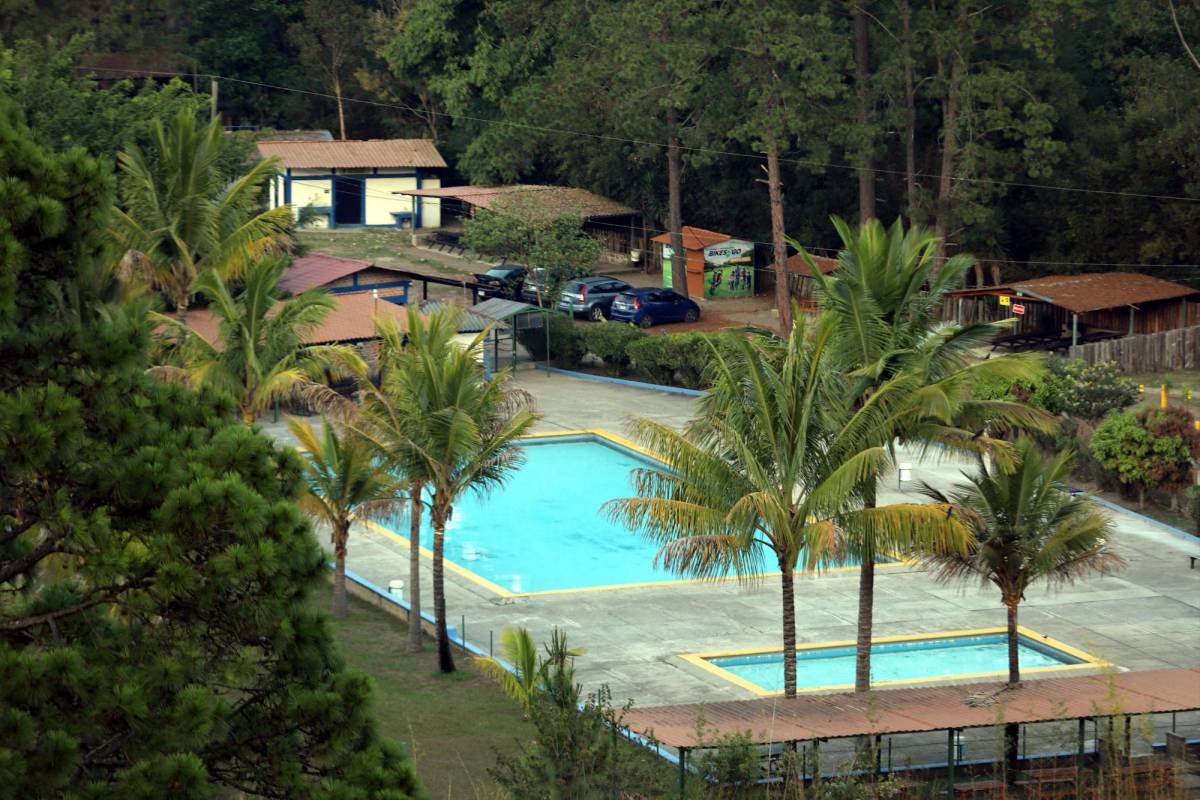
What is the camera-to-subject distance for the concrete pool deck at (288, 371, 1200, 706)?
25.5 metres

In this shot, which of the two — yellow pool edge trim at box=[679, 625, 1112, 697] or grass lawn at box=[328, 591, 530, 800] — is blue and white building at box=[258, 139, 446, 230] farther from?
yellow pool edge trim at box=[679, 625, 1112, 697]

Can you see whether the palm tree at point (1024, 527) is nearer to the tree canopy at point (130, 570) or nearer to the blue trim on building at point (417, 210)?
the tree canopy at point (130, 570)

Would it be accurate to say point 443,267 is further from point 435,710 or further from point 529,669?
point 529,669

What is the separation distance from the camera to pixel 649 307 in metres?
51.7

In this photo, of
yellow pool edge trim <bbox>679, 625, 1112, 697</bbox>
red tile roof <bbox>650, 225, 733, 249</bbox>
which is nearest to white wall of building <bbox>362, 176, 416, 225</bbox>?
red tile roof <bbox>650, 225, 733, 249</bbox>

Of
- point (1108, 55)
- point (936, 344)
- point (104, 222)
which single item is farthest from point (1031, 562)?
point (1108, 55)

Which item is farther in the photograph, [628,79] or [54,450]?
[628,79]

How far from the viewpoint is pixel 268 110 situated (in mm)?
73688

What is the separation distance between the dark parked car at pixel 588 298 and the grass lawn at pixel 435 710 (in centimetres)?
2512

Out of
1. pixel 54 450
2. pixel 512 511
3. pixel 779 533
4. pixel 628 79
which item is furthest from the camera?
pixel 628 79

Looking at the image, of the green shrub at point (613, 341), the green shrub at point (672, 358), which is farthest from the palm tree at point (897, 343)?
the green shrub at point (613, 341)

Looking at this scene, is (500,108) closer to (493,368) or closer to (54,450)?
(493,368)

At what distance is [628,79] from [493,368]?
11.6 meters

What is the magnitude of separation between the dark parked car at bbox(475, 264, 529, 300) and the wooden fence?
16.5 m
